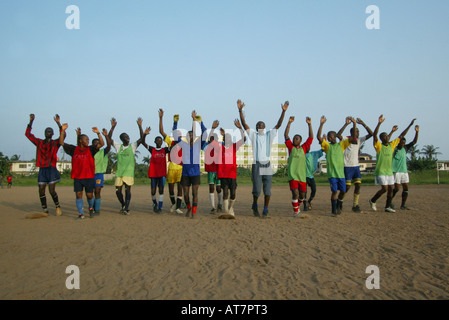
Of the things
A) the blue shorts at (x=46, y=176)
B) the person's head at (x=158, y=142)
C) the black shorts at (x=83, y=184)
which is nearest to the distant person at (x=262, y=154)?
the person's head at (x=158, y=142)

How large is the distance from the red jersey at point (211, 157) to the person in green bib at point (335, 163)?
2.75m

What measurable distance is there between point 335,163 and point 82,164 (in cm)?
672

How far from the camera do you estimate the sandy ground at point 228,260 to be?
3.20m

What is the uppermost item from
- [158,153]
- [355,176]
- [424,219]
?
[158,153]

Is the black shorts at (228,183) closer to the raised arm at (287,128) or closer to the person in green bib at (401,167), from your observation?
the raised arm at (287,128)

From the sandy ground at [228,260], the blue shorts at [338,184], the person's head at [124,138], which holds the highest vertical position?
the person's head at [124,138]

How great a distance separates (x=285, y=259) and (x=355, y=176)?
5.64m

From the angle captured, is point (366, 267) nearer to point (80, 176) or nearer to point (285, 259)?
point (285, 259)

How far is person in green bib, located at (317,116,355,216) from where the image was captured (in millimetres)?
8250

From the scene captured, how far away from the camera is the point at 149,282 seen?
344cm

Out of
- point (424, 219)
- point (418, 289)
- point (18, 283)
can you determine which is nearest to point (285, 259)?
point (418, 289)

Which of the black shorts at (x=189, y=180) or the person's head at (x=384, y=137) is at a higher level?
the person's head at (x=384, y=137)

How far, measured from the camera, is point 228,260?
4.23 m

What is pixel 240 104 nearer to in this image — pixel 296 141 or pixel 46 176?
pixel 296 141
